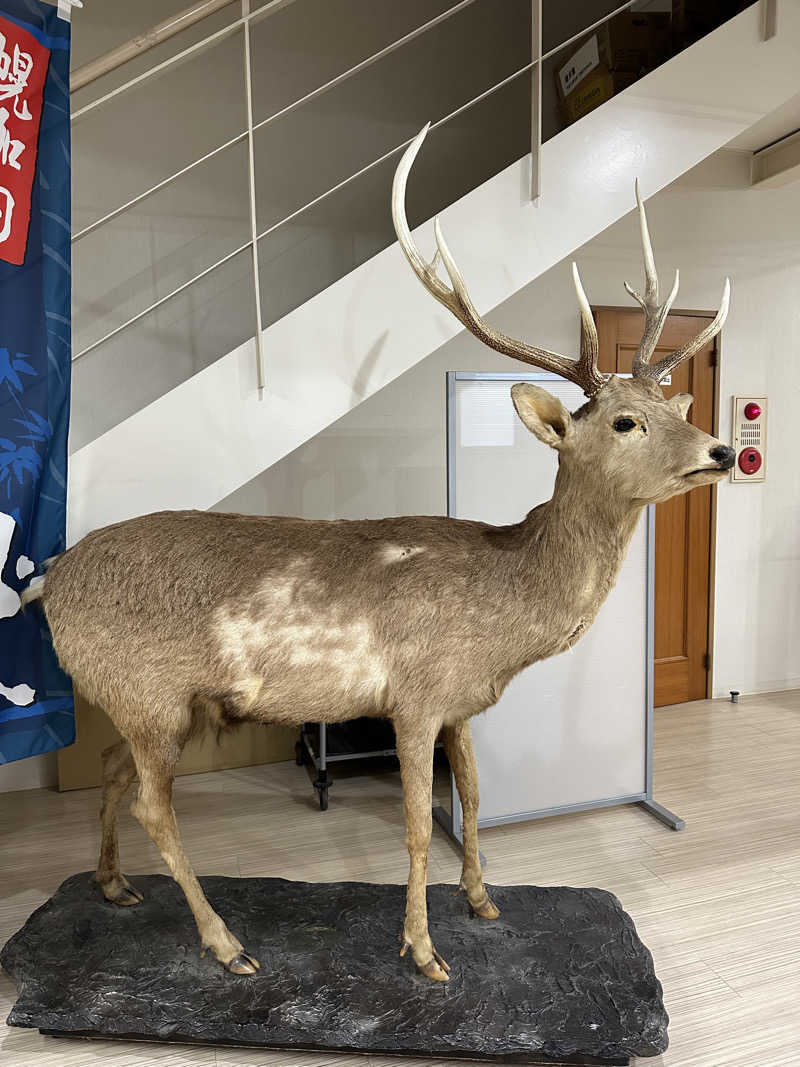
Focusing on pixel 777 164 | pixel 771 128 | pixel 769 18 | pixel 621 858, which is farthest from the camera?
pixel 777 164

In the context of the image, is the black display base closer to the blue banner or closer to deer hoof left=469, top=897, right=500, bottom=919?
deer hoof left=469, top=897, right=500, bottom=919

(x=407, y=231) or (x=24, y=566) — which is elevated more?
(x=407, y=231)

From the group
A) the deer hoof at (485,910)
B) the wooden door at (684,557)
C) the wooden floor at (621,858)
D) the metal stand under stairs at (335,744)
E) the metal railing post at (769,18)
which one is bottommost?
the wooden floor at (621,858)

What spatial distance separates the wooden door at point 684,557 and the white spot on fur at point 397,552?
2.32 meters

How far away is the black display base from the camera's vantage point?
164cm

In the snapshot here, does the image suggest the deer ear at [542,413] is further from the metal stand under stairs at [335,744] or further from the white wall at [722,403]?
the white wall at [722,403]

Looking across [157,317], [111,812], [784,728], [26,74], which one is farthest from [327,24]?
[784,728]

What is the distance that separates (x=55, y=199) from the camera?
6.28ft

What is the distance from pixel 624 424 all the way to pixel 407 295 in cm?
86

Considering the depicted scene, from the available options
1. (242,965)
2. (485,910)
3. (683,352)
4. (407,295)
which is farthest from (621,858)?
(407,295)

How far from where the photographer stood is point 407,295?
2191mm

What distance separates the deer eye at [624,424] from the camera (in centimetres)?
162

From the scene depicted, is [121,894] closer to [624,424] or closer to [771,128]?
[624,424]

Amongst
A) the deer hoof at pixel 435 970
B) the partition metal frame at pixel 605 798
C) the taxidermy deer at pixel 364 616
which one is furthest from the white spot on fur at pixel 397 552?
the deer hoof at pixel 435 970
